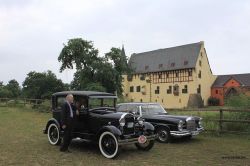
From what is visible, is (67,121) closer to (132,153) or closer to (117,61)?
(132,153)

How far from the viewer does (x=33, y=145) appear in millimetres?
11445

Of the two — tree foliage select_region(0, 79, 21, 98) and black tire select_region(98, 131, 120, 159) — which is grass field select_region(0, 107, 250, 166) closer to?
black tire select_region(98, 131, 120, 159)

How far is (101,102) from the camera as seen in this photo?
11.1m

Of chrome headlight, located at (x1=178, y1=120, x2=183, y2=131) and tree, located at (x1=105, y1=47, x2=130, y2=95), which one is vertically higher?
tree, located at (x1=105, y1=47, x2=130, y2=95)

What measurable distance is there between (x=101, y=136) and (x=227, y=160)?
3.54 m

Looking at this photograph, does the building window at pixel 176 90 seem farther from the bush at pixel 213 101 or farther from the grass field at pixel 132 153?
the grass field at pixel 132 153

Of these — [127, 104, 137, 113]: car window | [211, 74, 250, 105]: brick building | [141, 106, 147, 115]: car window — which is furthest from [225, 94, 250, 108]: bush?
[211, 74, 250, 105]: brick building

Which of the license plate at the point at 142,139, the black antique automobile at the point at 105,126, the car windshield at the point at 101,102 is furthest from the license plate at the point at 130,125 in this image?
the car windshield at the point at 101,102

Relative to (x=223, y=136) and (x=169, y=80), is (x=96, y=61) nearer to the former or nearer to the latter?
(x=169, y=80)

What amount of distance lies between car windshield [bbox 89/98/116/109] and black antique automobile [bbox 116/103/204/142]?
120cm

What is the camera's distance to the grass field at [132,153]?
8859 mm

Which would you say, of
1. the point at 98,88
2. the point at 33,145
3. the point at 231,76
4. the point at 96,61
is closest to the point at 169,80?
the point at 231,76

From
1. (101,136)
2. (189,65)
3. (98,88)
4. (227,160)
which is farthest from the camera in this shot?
(189,65)

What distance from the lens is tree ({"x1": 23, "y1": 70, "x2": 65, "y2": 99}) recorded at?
66.4 metres
